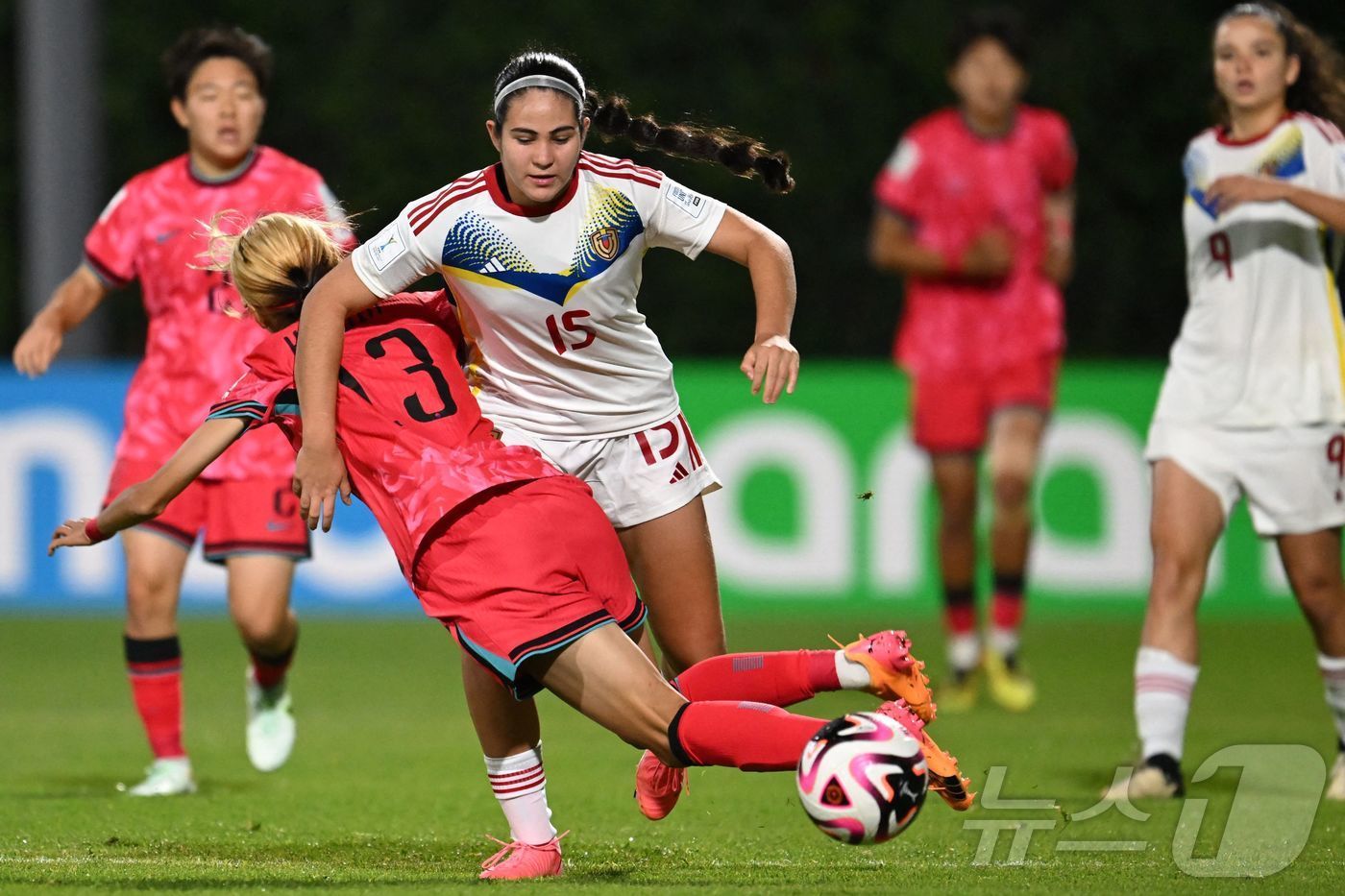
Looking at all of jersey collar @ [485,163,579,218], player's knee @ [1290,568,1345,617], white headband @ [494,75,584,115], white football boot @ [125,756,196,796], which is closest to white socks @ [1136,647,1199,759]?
player's knee @ [1290,568,1345,617]

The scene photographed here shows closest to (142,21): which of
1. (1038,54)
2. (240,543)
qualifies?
(1038,54)

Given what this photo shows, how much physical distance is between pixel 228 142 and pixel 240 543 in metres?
1.20

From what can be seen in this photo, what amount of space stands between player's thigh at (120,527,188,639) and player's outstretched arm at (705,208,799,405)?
223cm

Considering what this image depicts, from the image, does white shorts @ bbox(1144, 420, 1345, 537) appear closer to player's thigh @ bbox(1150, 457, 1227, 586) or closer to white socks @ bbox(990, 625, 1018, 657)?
player's thigh @ bbox(1150, 457, 1227, 586)

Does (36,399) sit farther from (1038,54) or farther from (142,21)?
(1038,54)

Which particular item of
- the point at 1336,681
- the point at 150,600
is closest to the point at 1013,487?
the point at 1336,681

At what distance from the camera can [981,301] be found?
8531 millimetres

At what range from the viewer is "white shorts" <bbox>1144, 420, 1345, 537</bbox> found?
18.8 feet

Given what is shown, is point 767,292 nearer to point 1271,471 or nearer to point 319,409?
point 319,409

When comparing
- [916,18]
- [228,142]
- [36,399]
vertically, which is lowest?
[36,399]

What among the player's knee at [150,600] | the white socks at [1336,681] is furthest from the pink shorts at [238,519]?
the white socks at [1336,681]

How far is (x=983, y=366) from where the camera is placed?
8.48 m

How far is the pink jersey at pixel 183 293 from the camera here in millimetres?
6156

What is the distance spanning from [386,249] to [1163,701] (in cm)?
255
